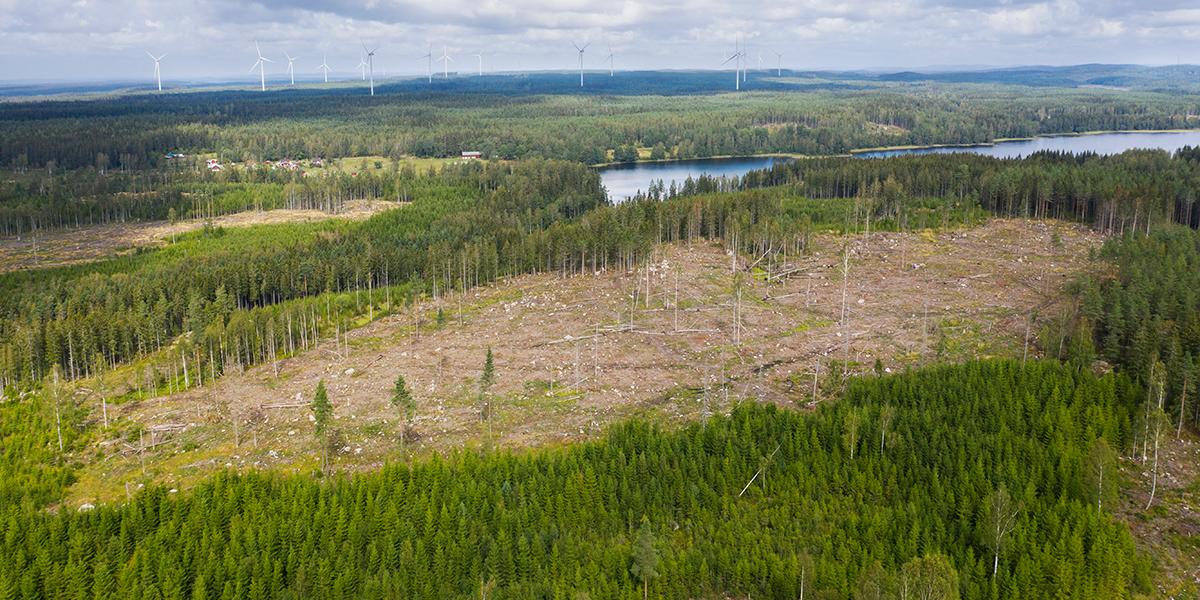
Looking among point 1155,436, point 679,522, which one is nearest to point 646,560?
point 679,522

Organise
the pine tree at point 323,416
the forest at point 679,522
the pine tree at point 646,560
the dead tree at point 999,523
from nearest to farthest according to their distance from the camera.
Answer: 1. the forest at point 679,522
2. the pine tree at point 646,560
3. the dead tree at point 999,523
4. the pine tree at point 323,416

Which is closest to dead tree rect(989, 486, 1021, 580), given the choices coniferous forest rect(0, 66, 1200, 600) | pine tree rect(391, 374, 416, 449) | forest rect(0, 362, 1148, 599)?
forest rect(0, 362, 1148, 599)

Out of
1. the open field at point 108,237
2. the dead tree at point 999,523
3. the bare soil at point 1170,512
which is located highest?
the open field at point 108,237

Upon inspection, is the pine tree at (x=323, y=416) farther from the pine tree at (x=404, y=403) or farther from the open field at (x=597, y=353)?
the pine tree at (x=404, y=403)

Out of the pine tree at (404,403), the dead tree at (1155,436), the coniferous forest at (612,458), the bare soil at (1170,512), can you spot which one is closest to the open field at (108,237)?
the coniferous forest at (612,458)

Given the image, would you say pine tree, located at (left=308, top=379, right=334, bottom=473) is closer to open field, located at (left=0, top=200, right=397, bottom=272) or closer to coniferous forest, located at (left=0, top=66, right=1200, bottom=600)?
coniferous forest, located at (left=0, top=66, right=1200, bottom=600)

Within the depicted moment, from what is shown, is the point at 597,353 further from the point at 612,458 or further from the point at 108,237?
the point at 108,237

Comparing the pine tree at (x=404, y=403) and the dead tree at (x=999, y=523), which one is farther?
the pine tree at (x=404, y=403)
